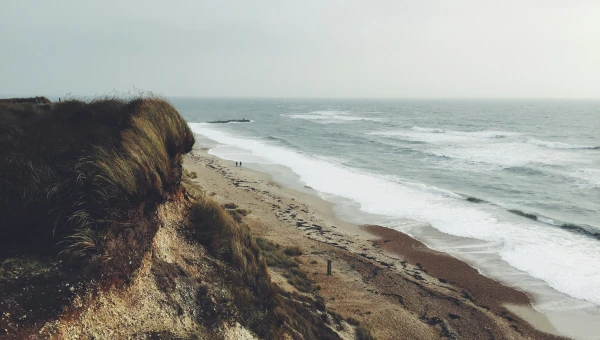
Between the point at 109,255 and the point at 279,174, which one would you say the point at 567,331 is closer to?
the point at 109,255

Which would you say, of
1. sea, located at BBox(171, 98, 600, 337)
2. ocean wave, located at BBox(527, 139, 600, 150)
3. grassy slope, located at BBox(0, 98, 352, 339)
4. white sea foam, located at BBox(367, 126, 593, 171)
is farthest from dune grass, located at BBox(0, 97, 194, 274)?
ocean wave, located at BBox(527, 139, 600, 150)

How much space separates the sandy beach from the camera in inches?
A: 561

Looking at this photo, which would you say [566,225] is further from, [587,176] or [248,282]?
[248,282]

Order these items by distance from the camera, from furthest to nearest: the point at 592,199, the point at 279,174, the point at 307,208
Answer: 1. the point at 279,174
2. the point at 592,199
3. the point at 307,208

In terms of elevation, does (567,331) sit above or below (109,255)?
below

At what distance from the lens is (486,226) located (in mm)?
25281

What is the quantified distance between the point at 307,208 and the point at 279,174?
41.3 ft

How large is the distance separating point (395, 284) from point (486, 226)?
38.3 feet

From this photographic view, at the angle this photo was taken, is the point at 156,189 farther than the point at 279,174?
No

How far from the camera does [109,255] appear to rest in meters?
7.07

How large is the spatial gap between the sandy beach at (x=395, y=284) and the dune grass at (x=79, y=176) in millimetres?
7221

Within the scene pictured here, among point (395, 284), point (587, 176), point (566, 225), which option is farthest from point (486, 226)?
point (587, 176)

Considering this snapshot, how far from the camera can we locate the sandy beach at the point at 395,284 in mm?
14242

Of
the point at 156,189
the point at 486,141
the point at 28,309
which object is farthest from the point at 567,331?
the point at 486,141
